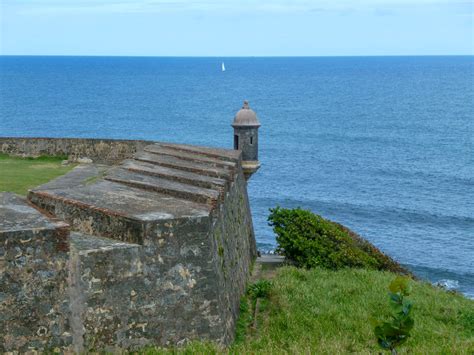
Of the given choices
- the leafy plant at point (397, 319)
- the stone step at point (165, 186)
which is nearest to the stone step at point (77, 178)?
the stone step at point (165, 186)

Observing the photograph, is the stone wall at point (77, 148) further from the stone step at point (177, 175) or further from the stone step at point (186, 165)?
the stone step at point (177, 175)

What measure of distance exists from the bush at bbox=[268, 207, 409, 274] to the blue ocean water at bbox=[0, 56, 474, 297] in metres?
11.5

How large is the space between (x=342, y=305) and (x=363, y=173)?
47.3 m

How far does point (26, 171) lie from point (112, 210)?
8177 millimetres

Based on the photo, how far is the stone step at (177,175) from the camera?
17.8 m

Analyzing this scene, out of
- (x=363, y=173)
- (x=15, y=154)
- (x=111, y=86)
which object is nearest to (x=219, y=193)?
(x=15, y=154)

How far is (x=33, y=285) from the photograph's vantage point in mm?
11555

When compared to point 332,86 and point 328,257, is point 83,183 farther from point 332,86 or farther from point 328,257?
point 332,86

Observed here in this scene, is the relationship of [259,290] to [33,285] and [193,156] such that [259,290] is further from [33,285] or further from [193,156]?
[33,285]

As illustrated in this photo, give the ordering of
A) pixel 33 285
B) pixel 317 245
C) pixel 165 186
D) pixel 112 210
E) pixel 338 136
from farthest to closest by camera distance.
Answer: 1. pixel 338 136
2. pixel 317 245
3. pixel 165 186
4. pixel 112 210
5. pixel 33 285

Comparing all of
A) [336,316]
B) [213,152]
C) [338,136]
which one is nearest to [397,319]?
[336,316]

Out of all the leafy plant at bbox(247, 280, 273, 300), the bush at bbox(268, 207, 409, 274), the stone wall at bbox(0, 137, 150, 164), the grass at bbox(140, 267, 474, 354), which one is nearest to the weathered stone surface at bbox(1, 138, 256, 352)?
the grass at bbox(140, 267, 474, 354)

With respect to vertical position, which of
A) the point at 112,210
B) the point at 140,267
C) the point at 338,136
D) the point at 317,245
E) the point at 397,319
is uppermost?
the point at 397,319

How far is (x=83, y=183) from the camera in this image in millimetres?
16766
